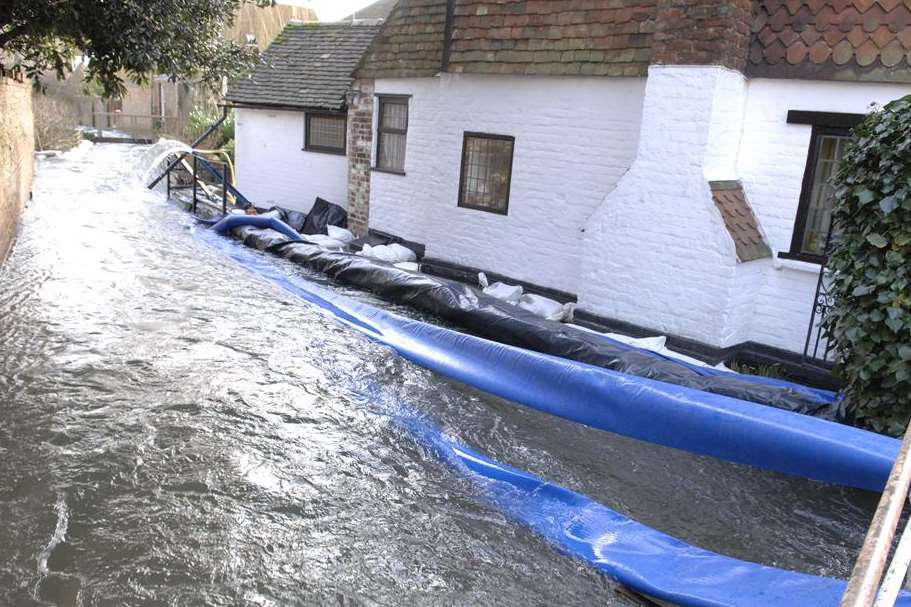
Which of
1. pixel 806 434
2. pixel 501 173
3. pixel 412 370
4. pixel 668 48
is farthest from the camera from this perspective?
pixel 501 173

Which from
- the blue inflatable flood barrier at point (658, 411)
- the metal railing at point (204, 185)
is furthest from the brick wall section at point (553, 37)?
the metal railing at point (204, 185)

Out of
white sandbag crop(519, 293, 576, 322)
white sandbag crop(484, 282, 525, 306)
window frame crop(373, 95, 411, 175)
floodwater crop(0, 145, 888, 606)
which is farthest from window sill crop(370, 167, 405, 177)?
floodwater crop(0, 145, 888, 606)

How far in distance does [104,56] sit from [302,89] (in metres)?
9.92

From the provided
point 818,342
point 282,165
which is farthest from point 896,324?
point 282,165

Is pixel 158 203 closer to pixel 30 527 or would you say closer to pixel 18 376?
pixel 18 376

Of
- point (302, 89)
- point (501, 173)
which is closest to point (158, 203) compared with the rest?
point (302, 89)

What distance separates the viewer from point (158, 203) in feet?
51.3

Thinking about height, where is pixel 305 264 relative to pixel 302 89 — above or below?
below

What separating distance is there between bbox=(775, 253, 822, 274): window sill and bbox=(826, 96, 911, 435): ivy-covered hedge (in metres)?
2.04

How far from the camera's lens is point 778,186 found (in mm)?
7578

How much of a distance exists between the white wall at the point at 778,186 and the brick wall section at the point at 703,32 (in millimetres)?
536

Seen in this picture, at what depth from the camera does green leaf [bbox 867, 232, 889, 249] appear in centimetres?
498

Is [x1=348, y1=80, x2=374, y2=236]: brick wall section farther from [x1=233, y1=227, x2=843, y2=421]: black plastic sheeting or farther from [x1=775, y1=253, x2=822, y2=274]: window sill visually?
[x1=775, y1=253, x2=822, y2=274]: window sill

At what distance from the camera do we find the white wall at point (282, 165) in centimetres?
1512
